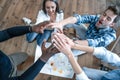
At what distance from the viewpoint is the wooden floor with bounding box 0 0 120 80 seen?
1.90 m

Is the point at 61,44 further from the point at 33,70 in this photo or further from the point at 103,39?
the point at 103,39

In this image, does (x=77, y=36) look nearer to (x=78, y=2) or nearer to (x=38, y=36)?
(x=38, y=36)

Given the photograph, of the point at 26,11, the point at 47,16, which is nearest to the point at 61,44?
the point at 47,16

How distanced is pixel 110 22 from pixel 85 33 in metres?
0.33

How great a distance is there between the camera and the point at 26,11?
7.63 feet

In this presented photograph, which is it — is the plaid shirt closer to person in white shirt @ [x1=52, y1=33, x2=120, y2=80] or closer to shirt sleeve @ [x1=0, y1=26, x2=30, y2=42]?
person in white shirt @ [x1=52, y1=33, x2=120, y2=80]

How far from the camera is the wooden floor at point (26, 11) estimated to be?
1898 mm

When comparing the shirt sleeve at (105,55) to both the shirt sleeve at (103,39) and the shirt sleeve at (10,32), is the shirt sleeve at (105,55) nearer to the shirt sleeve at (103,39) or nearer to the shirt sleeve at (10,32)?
the shirt sleeve at (103,39)

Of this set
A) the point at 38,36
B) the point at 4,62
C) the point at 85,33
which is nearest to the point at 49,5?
the point at 38,36

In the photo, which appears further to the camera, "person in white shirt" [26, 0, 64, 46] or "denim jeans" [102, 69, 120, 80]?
"person in white shirt" [26, 0, 64, 46]

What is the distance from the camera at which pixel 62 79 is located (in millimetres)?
1685

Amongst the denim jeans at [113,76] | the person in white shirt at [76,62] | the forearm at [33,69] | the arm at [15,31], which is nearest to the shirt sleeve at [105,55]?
the person in white shirt at [76,62]

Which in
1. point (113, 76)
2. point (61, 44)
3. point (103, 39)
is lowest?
point (113, 76)

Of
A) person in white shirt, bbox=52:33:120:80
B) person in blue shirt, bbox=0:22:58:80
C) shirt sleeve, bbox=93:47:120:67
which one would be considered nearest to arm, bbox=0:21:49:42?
person in blue shirt, bbox=0:22:58:80
